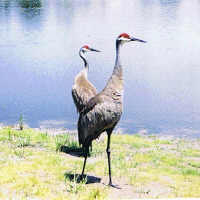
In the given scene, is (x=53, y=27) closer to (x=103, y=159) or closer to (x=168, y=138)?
(x=168, y=138)

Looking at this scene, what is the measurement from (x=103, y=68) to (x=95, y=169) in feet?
36.0

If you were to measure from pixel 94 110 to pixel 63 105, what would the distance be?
8.34 metres

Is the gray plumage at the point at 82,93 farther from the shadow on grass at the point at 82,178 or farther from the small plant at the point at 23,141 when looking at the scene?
the shadow on grass at the point at 82,178

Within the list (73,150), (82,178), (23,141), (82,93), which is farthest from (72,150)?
(82,178)

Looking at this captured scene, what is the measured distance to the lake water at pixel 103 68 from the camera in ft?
43.5

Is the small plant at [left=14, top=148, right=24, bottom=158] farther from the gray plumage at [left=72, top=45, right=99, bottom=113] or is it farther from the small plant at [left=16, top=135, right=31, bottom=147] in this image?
the gray plumage at [left=72, top=45, right=99, bottom=113]

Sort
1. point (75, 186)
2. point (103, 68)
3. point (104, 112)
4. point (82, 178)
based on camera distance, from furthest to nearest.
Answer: point (103, 68), point (82, 178), point (104, 112), point (75, 186)

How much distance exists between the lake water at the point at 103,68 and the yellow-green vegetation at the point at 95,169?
320 centimetres

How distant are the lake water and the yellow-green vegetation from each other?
320 centimetres

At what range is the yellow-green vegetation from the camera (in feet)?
18.3

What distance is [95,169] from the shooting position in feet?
22.6

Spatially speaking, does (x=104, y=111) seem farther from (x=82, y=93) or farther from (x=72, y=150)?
(x=72, y=150)

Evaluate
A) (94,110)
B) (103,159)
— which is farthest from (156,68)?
(94,110)

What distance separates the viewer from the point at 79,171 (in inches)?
263
